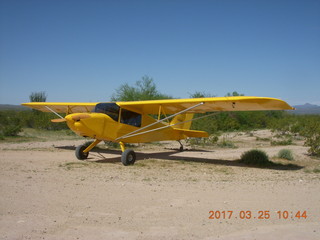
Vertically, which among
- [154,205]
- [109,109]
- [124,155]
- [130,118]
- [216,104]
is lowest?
[154,205]

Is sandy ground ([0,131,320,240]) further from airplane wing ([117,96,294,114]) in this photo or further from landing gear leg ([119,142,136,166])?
airplane wing ([117,96,294,114])

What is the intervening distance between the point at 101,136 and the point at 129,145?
7917mm

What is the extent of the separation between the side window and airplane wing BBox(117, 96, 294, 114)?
20 centimetres

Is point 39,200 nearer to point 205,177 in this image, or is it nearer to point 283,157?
point 205,177

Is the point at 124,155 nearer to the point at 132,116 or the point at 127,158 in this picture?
the point at 127,158

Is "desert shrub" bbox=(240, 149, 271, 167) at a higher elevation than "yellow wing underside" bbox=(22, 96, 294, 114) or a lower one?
lower

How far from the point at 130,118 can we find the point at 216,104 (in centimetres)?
377

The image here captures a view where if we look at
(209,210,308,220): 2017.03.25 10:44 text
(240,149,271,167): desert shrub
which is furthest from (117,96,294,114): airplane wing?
(209,210,308,220): 2017.03.25 10:44 text

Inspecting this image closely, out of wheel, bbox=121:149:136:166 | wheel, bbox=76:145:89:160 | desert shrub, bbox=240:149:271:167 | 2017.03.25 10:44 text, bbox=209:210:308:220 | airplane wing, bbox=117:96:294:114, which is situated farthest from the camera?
wheel, bbox=76:145:89:160

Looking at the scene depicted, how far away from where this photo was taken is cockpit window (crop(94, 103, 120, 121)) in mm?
11367

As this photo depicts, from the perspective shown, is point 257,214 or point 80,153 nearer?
point 257,214

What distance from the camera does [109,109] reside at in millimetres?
11445

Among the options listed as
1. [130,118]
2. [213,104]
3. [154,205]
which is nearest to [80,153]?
[130,118]

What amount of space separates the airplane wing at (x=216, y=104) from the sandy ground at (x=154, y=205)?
91.3 inches
